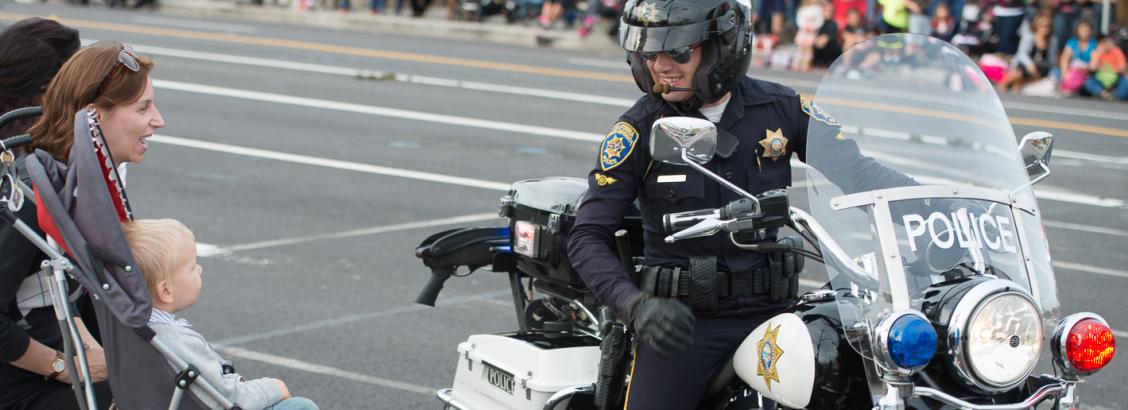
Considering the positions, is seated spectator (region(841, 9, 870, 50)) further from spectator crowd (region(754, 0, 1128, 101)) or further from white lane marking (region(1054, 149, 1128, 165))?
white lane marking (region(1054, 149, 1128, 165))

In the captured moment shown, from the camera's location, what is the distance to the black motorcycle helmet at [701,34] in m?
3.59

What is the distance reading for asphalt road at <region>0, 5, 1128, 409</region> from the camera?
6.54 m

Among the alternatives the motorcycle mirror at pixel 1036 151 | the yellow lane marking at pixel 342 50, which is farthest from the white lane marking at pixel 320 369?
the yellow lane marking at pixel 342 50

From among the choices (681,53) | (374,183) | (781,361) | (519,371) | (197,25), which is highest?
(681,53)

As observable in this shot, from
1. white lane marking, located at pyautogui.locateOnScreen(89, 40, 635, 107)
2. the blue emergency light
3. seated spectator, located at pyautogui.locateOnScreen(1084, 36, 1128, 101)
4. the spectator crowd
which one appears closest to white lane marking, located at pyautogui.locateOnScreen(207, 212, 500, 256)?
the blue emergency light

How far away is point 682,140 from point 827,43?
17.8 meters

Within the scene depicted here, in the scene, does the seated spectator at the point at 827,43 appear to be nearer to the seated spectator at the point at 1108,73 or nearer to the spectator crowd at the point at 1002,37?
the spectator crowd at the point at 1002,37

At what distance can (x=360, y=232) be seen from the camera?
8.80 metres

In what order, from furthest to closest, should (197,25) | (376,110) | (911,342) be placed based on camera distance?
(197,25) → (376,110) → (911,342)

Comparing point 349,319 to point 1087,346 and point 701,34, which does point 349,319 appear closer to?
point 701,34

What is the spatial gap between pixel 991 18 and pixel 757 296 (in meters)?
17.3

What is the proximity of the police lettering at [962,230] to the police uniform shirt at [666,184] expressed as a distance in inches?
22.0

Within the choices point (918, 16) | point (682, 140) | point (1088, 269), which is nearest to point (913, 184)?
point (682, 140)

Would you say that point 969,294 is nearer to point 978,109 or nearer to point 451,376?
point 978,109
